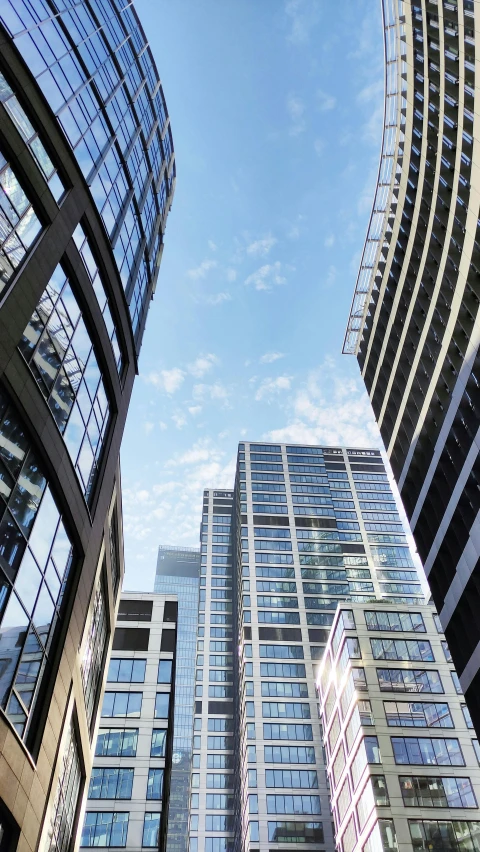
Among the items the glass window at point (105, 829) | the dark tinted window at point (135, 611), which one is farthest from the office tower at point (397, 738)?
the dark tinted window at point (135, 611)

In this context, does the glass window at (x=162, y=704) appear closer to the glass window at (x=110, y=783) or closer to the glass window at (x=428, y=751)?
the glass window at (x=110, y=783)

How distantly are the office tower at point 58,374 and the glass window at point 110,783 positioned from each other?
15872 millimetres

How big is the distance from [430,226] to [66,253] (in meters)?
28.3

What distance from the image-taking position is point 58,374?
67.7 feet

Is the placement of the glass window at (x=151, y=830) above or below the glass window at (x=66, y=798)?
above

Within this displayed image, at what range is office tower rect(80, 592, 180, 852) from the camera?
40.5 m

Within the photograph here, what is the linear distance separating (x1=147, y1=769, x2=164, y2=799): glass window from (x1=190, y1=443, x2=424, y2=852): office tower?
38714mm

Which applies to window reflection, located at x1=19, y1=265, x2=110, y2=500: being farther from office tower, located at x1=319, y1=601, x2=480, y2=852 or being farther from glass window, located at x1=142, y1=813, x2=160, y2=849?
office tower, located at x1=319, y1=601, x2=480, y2=852

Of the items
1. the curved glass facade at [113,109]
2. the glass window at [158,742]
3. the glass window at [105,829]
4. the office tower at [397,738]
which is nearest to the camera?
the curved glass facade at [113,109]

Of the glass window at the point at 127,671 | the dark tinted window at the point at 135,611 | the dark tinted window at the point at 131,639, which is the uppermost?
the dark tinted window at the point at 135,611

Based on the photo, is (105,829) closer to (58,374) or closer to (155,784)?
(155,784)

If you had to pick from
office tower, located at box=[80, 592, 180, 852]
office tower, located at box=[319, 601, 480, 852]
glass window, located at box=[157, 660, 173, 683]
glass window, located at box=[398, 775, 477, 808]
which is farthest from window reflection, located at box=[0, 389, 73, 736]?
glass window, located at box=[398, 775, 477, 808]

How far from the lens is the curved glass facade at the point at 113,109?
22625 millimetres

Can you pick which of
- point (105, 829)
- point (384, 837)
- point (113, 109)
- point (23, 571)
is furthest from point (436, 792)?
point (113, 109)
